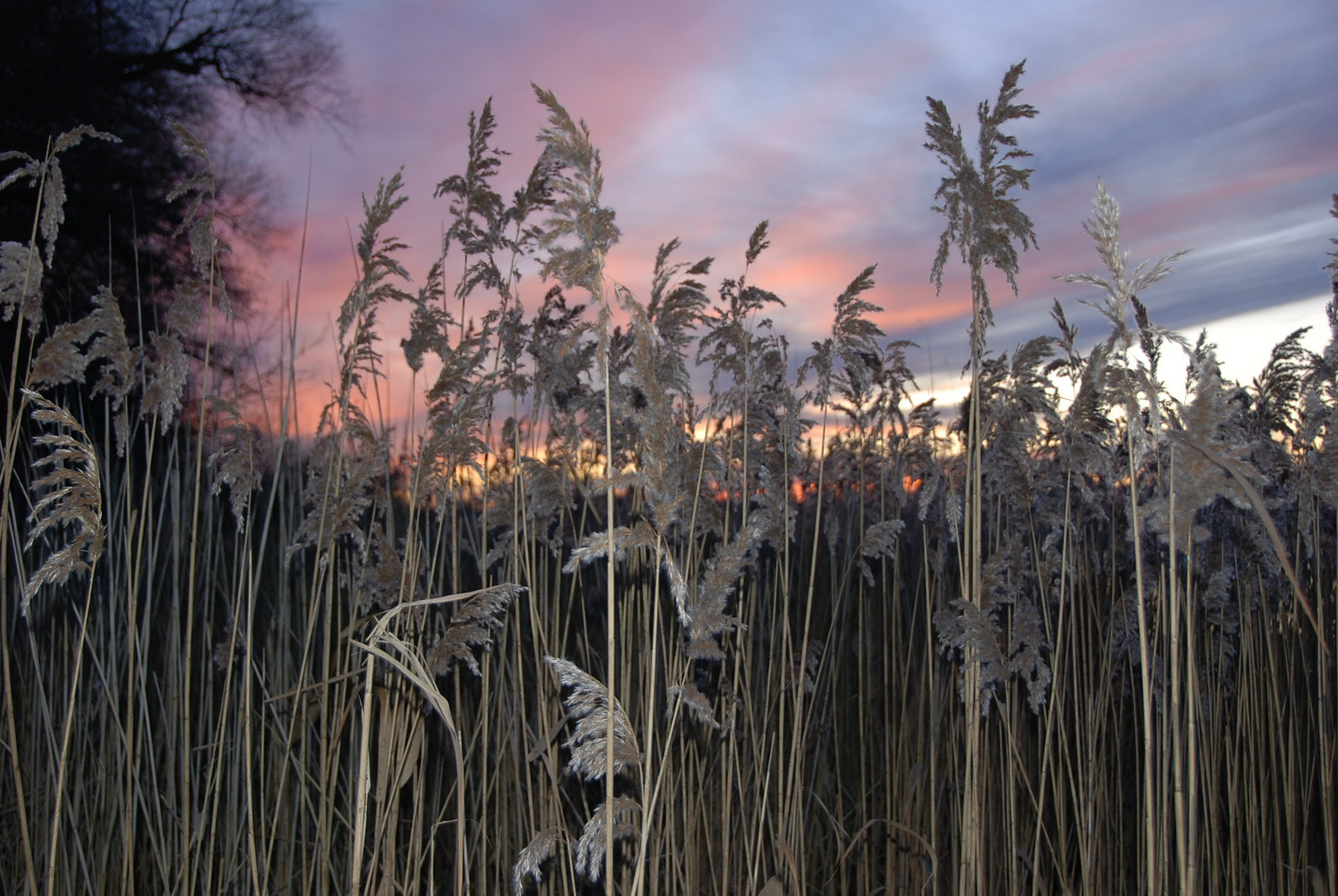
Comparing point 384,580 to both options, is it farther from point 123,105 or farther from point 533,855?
point 123,105

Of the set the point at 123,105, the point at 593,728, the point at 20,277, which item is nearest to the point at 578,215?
the point at 593,728

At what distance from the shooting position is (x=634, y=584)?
244cm

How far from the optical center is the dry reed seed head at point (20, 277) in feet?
7.07

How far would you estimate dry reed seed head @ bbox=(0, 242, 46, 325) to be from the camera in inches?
84.9

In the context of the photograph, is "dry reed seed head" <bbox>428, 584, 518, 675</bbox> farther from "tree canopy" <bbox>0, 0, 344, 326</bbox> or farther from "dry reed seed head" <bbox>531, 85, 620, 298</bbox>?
"tree canopy" <bbox>0, 0, 344, 326</bbox>

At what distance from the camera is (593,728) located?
158 centimetres

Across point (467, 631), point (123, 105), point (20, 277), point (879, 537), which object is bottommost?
point (467, 631)

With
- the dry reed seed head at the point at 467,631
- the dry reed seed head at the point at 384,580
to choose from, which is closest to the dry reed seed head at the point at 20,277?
the dry reed seed head at the point at 384,580

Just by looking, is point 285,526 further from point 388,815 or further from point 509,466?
point 388,815

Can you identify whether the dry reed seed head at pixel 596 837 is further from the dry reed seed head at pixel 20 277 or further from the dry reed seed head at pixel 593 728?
the dry reed seed head at pixel 20 277

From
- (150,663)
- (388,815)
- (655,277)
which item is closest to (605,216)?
(655,277)

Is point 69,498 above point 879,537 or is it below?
above

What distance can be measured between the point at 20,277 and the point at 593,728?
1884 mm

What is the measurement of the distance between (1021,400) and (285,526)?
2.53 meters
